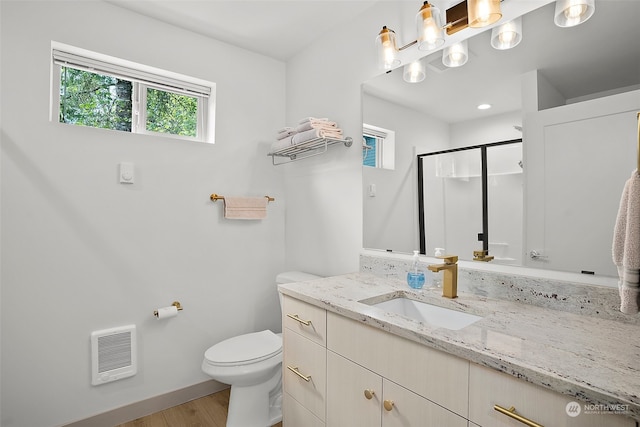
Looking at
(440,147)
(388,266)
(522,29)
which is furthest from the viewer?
(388,266)

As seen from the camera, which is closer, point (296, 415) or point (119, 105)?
point (296, 415)

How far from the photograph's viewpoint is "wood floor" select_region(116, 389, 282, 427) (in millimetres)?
1928

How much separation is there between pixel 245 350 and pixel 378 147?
4.52 feet

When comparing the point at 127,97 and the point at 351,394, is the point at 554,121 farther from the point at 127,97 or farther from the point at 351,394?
the point at 127,97

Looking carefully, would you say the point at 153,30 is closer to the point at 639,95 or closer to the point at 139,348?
the point at 139,348

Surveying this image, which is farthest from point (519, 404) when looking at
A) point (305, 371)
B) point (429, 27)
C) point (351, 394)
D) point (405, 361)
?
point (429, 27)

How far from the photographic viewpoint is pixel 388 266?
1.79 m

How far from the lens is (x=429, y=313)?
1.38 metres

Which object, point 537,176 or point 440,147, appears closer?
point 537,176

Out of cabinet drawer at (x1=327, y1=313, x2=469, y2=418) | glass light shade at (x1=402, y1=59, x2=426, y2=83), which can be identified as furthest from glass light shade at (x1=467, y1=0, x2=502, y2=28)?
cabinet drawer at (x1=327, y1=313, x2=469, y2=418)

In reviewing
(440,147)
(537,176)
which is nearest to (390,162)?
(440,147)

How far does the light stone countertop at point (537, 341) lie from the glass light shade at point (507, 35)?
1.05 m

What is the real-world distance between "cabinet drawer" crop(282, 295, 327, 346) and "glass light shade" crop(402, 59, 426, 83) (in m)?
1.24

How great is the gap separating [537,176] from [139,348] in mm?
Result: 2258
